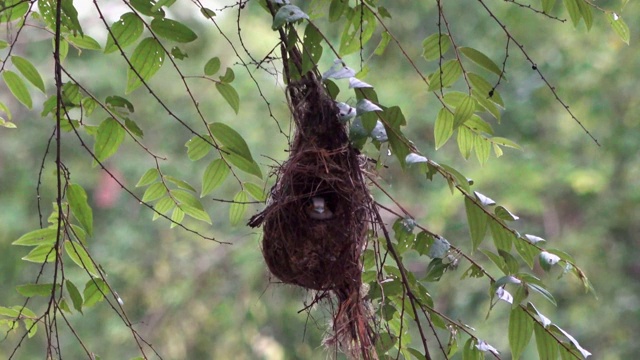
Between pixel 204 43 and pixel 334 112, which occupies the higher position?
pixel 334 112

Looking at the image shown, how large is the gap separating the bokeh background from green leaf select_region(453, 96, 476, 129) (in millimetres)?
2591

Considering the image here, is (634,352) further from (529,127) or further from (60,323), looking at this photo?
(60,323)

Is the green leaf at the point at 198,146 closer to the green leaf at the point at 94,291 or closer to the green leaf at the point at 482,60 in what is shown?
the green leaf at the point at 94,291

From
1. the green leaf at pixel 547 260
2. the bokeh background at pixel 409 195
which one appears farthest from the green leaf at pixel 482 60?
the bokeh background at pixel 409 195

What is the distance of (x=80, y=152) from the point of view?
15.9 feet

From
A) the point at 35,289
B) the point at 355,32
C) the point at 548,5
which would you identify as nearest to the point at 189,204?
the point at 35,289

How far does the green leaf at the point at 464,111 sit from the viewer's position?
107 cm

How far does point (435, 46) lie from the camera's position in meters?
1.18

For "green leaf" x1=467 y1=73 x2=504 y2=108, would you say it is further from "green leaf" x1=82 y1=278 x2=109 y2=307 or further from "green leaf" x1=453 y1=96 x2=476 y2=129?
"green leaf" x1=82 y1=278 x2=109 y2=307

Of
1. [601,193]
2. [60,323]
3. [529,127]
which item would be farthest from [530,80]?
[60,323]

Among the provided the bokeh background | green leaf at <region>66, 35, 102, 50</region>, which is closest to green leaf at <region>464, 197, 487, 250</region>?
green leaf at <region>66, 35, 102, 50</region>

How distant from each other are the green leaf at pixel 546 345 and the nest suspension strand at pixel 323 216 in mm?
226

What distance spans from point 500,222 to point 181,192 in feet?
1.59

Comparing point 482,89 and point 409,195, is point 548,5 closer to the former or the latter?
point 482,89
